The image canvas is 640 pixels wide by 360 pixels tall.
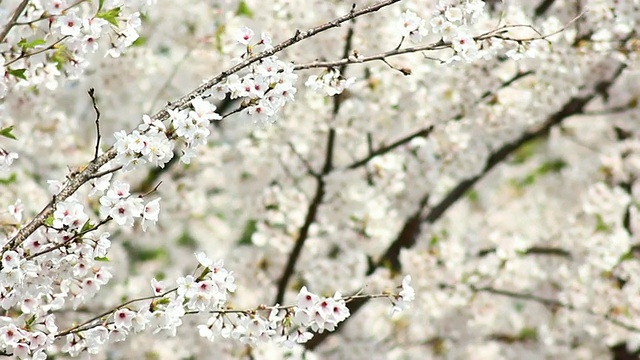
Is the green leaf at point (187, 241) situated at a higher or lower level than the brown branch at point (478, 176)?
higher

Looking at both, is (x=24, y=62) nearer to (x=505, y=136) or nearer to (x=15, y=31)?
(x=15, y=31)

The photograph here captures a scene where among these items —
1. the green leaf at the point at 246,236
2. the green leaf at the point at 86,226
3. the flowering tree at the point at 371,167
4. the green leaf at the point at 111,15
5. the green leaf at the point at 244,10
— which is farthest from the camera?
the green leaf at the point at 246,236

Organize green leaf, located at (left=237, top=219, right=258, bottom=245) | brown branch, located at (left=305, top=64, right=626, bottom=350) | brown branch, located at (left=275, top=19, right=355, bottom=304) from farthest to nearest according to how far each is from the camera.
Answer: green leaf, located at (left=237, top=219, right=258, bottom=245) → brown branch, located at (left=305, top=64, right=626, bottom=350) → brown branch, located at (left=275, top=19, right=355, bottom=304)

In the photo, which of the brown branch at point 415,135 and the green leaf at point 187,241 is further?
the green leaf at point 187,241

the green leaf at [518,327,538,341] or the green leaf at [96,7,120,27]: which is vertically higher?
the green leaf at [518,327,538,341]

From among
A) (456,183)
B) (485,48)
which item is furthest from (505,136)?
(485,48)

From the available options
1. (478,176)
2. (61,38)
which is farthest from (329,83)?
(478,176)

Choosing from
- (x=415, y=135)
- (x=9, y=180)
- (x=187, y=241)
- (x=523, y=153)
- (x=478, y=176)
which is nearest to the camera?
(x=9, y=180)

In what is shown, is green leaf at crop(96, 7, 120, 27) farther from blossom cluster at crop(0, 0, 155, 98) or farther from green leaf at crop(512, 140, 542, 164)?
green leaf at crop(512, 140, 542, 164)

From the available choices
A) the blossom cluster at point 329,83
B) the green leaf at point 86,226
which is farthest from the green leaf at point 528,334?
the green leaf at point 86,226

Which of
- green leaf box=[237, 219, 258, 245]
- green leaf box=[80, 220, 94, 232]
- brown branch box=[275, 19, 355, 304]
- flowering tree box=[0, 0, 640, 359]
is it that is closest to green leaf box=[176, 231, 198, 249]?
green leaf box=[237, 219, 258, 245]

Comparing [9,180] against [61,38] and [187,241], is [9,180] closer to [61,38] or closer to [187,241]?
[61,38]

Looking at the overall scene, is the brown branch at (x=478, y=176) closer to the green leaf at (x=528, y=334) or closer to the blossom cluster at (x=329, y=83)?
the green leaf at (x=528, y=334)

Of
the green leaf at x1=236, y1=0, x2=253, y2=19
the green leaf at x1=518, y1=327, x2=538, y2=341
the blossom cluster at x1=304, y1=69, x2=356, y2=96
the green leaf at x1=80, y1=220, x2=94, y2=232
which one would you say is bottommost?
the green leaf at x1=80, y1=220, x2=94, y2=232
